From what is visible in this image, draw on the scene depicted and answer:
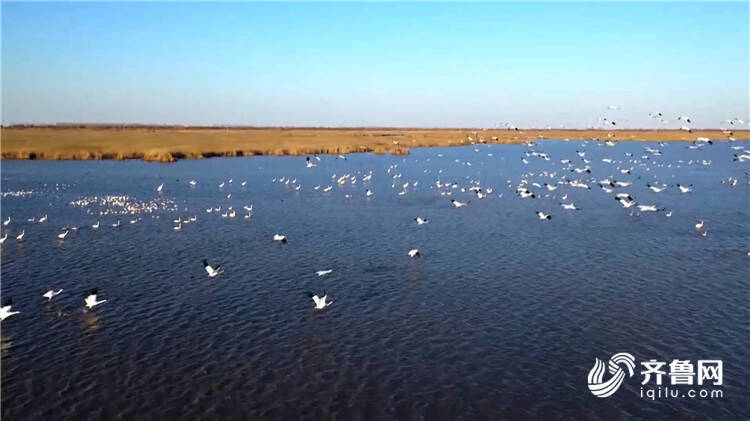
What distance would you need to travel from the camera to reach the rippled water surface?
12742 mm

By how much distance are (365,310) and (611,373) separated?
7232mm

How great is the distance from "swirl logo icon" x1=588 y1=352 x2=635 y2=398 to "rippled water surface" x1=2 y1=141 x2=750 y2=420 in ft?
0.71

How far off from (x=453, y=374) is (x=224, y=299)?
847 cm

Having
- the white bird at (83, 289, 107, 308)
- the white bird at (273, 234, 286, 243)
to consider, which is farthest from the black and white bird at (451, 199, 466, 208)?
the white bird at (83, 289, 107, 308)

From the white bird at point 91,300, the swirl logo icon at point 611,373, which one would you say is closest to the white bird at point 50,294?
the white bird at point 91,300

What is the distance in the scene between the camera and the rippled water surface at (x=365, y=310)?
1274 centimetres

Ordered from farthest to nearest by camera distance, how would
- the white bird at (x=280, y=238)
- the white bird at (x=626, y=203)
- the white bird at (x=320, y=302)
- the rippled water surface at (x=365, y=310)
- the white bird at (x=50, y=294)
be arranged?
the white bird at (x=626, y=203), the white bird at (x=280, y=238), the white bird at (x=50, y=294), the white bird at (x=320, y=302), the rippled water surface at (x=365, y=310)

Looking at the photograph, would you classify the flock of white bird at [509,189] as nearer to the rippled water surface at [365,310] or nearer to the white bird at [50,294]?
the white bird at [50,294]

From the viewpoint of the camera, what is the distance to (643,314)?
17.9 m

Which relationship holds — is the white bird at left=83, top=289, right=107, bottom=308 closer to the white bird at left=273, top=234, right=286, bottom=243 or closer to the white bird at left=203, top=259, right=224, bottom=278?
the white bird at left=203, top=259, right=224, bottom=278

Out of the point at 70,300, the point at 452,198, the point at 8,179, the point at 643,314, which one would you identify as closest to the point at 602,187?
the point at 452,198

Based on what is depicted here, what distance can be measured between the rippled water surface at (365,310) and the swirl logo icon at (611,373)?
22cm

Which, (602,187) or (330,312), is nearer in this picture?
(330,312)

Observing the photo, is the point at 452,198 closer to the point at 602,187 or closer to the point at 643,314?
the point at 602,187
